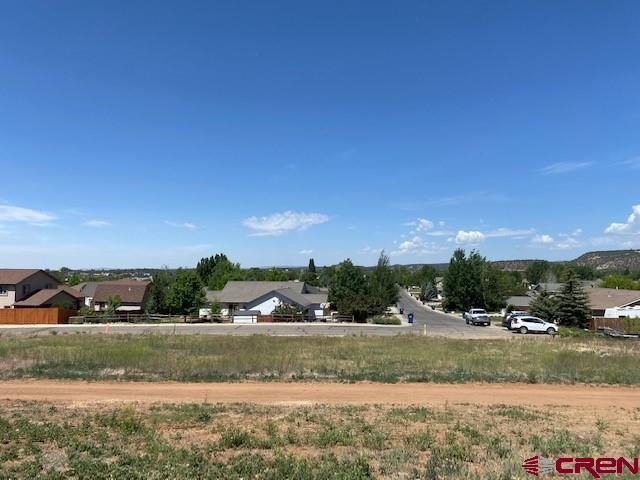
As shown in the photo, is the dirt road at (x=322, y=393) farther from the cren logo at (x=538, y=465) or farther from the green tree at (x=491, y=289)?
the green tree at (x=491, y=289)

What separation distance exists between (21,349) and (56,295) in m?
41.6

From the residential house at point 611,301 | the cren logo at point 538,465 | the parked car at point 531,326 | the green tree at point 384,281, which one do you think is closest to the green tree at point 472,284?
the green tree at point 384,281

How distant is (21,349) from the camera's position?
982 inches

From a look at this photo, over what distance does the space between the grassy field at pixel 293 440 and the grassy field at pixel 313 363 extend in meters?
4.82

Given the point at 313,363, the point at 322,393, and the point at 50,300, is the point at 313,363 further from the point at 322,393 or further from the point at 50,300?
the point at 50,300

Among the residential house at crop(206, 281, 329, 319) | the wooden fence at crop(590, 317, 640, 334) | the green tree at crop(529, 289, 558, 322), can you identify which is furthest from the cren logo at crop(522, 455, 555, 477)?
the residential house at crop(206, 281, 329, 319)

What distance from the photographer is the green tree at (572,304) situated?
52.1m

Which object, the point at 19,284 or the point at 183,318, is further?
the point at 19,284

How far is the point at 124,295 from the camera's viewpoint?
69.7m

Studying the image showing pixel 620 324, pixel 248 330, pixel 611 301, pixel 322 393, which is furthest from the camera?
pixel 611 301

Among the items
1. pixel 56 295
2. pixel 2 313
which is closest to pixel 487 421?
pixel 2 313

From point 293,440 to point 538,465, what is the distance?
4.40 metres

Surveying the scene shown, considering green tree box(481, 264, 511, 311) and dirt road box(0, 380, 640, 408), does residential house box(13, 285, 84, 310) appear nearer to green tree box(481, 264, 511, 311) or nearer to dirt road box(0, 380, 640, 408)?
dirt road box(0, 380, 640, 408)

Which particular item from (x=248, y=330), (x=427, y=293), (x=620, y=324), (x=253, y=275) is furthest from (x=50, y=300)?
(x=427, y=293)
